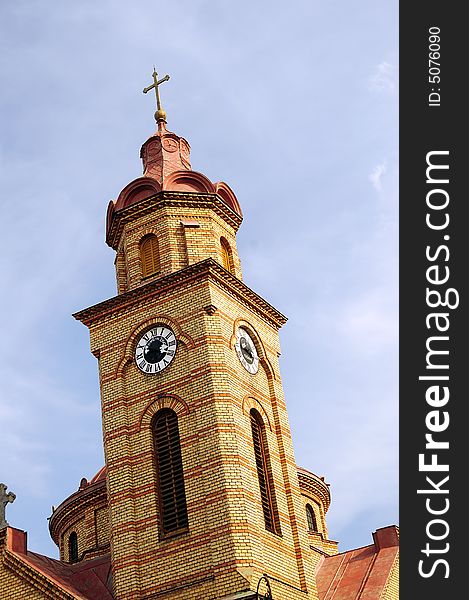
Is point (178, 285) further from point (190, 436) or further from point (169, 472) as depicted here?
point (169, 472)

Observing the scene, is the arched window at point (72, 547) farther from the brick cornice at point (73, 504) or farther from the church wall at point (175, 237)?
the church wall at point (175, 237)

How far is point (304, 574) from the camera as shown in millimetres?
23344

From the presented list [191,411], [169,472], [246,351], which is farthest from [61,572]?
[246,351]

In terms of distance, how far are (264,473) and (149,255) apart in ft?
23.1

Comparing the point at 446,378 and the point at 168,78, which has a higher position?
the point at 168,78

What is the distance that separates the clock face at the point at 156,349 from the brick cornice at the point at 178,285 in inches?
43.5

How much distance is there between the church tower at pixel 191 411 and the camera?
2169cm

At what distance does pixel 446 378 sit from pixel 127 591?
1069 cm

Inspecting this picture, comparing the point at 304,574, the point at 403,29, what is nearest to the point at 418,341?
the point at 403,29

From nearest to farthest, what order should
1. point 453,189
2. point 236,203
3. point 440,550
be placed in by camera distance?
point 440,550 < point 453,189 < point 236,203

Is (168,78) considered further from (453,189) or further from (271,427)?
(453,189)

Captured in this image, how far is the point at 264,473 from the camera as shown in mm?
24156

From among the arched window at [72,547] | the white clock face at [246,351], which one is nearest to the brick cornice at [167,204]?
the white clock face at [246,351]

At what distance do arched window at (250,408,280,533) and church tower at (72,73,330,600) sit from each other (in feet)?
0.12
